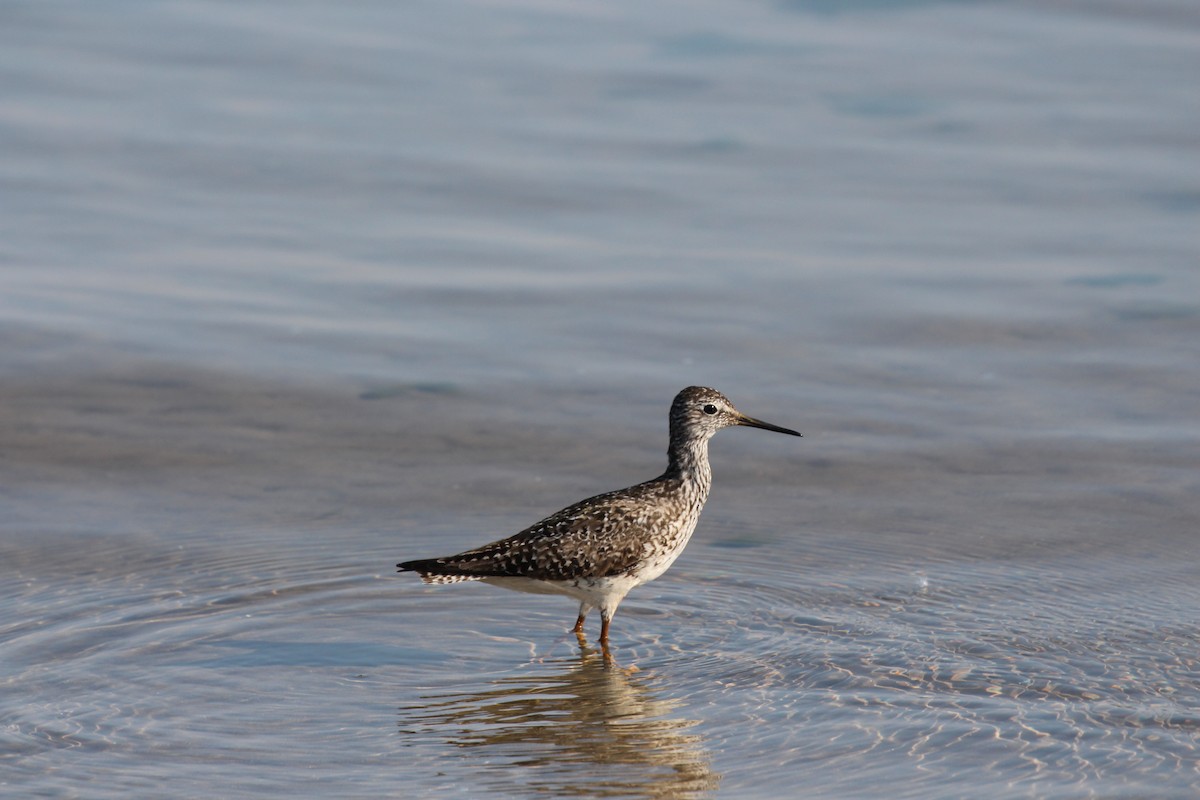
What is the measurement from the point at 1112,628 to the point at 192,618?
476 cm

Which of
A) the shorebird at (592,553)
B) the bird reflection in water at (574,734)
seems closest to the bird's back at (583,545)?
the shorebird at (592,553)

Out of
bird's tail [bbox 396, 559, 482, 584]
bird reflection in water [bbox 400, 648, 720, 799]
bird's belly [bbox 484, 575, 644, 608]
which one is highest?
bird's tail [bbox 396, 559, 482, 584]

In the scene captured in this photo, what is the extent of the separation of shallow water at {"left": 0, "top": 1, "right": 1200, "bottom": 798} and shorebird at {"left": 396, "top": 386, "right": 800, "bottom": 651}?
32 cm

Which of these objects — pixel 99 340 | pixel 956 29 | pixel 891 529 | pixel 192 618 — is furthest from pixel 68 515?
pixel 956 29

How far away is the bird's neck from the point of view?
9.95m

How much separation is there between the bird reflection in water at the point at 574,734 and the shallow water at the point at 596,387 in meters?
0.03

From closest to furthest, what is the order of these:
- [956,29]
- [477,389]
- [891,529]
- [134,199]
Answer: [891,529] → [477,389] → [134,199] → [956,29]

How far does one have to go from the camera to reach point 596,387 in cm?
1262

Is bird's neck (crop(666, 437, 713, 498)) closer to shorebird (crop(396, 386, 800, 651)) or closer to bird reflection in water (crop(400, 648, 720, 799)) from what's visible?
shorebird (crop(396, 386, 800, 651))

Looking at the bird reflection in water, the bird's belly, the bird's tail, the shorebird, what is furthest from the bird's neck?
the bird's tail

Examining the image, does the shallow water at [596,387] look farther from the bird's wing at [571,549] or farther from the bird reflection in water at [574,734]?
the bird's wing at [571,549]

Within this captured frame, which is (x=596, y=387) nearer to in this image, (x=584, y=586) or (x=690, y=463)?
(x=690, y=463)

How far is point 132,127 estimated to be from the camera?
16.9m

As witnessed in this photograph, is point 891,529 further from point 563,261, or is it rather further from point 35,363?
point 35,363
